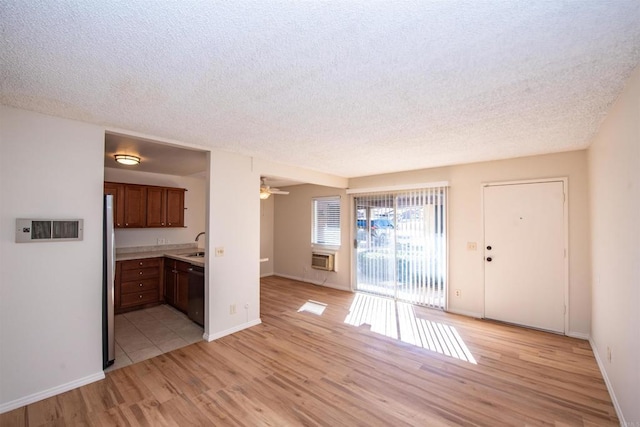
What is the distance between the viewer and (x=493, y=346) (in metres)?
3.27

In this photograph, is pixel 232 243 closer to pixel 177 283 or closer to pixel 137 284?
pixel 177 283

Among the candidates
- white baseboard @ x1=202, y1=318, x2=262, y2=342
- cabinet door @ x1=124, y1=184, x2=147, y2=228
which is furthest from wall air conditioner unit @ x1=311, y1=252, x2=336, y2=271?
cabinet door @ x1=124, y1=184, x2=147, y2=228

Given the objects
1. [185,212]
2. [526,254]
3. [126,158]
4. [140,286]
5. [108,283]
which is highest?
[126,158]

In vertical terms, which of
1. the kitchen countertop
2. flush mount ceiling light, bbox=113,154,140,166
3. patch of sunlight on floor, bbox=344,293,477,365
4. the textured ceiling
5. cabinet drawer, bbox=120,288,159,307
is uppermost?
the textured ceiling

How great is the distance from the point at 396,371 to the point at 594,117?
2.96m

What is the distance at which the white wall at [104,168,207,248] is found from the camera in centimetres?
497

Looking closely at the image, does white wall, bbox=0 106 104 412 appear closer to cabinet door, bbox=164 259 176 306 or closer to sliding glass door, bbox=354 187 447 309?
cabinet door, bbox=164 259 176 306

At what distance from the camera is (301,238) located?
6855 millimetres

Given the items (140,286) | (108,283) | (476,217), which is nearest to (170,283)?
(140,286)

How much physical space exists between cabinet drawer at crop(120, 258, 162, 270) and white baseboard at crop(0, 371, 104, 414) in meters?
2.24

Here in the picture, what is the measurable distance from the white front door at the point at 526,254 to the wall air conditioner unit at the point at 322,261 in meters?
3.00

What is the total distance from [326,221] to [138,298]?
3.90m

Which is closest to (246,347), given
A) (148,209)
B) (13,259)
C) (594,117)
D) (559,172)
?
(13,259)

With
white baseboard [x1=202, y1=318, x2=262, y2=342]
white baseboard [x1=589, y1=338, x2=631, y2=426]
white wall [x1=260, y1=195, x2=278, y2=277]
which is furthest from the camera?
white wall [x1=260, y1=195, x2=278, y2=277]
